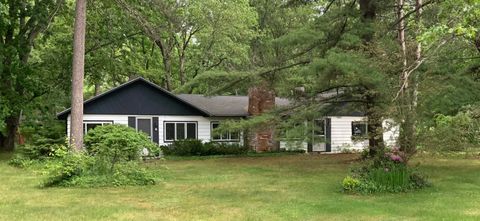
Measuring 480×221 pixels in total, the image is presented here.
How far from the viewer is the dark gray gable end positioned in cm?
2455

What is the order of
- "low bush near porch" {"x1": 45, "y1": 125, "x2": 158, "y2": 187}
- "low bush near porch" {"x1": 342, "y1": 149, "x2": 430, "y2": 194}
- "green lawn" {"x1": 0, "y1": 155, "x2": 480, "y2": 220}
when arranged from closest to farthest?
"green lawn" {"x1": 0, "y1": 155, "x2": 480, "y2": 220}, "low bush near porch" {"x1": 342, "y1": 149, "x2": 430, "y2": 194}, "low bush near porch" {"x1": 45, "y1": 125, "x2": 158, "y2": 187}

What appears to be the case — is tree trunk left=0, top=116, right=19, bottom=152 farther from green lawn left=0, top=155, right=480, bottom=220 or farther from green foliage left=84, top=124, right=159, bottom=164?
green foliage left=84, top=124, right=159, bottom=164

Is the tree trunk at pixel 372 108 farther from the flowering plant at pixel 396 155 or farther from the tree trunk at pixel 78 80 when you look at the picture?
the tree trunk at pixel 78 80

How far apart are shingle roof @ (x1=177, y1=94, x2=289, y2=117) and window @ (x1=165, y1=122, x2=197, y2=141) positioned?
1.14 metres

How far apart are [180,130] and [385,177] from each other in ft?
54.6

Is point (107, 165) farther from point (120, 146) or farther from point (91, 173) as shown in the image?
point (120, 146)

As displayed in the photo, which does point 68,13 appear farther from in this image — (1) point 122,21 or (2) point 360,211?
(2) point 360,211

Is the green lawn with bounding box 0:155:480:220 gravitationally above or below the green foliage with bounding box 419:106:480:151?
below

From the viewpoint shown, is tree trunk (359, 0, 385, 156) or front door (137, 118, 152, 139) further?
front door (137, 118, 152, 139)

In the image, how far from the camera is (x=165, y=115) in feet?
86.6

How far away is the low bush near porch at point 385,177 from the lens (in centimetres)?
1160

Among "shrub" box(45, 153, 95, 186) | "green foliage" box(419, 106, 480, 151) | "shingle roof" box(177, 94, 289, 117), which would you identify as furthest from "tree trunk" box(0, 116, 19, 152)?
"green foliage" box(419, 106, 480, 151)

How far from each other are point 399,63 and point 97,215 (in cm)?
807

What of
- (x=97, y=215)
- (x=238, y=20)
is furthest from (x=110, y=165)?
(x=238, y=20)
